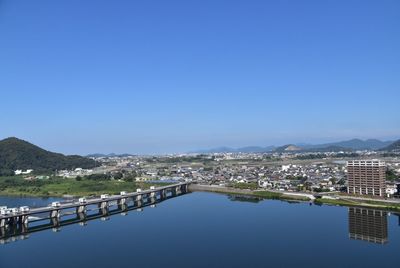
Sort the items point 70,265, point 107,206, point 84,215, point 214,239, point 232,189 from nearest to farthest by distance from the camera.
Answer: point 70,265, point 214,239, point 84,215, point 107,206, point 232,189

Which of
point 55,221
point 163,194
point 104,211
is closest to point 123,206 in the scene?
point 104,211

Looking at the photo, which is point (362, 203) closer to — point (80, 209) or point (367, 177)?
point (367, 177)

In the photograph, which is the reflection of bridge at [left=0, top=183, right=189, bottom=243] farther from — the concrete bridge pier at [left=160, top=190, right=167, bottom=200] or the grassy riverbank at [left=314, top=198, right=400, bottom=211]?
the grassy riverbank at [left=314, top=198, right=400, bottom=211]

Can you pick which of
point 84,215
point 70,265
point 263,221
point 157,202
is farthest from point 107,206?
point 70,265

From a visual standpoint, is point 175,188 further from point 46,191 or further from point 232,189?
point 46,191

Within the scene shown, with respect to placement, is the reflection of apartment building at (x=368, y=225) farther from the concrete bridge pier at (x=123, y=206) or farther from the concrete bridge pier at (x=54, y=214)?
the concrete bridge pier at (x=54, y=214)

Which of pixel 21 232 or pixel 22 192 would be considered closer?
pixel 21 232
